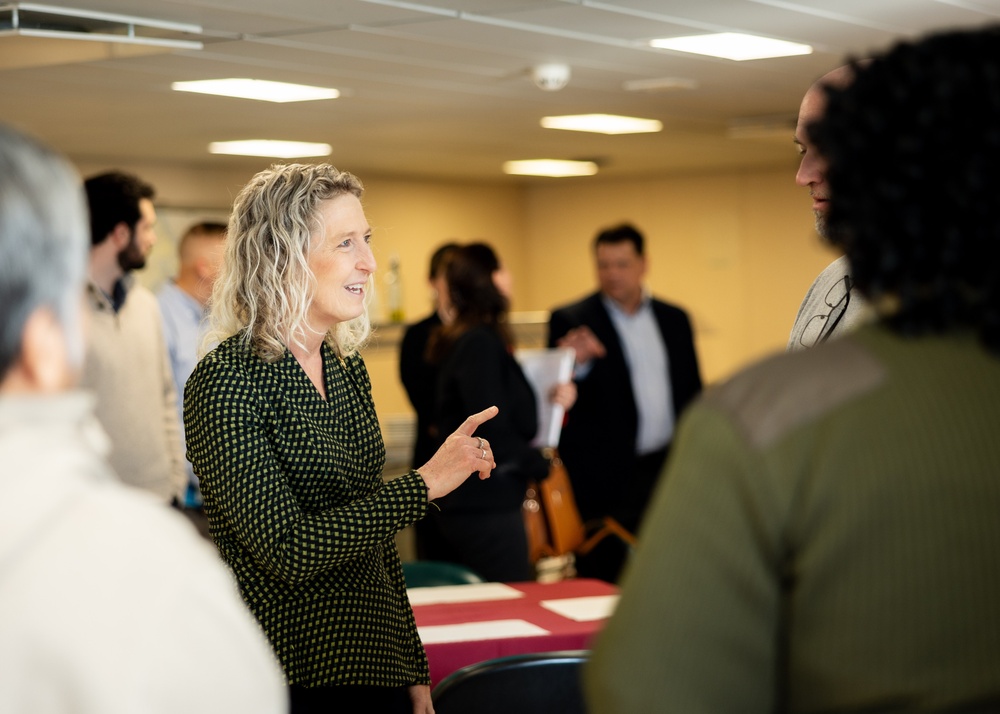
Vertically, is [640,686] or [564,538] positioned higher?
[640,686]

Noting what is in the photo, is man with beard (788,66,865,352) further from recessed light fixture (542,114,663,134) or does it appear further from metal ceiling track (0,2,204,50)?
recessed light fixture (542,114,663,134)

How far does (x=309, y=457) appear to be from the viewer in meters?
1.81

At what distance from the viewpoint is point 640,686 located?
0.85m

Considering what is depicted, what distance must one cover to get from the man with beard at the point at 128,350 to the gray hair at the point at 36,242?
2977mm

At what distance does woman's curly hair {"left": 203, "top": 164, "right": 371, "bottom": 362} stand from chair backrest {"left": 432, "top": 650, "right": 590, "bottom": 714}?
2.18 feet

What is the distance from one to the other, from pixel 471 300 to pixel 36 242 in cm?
331

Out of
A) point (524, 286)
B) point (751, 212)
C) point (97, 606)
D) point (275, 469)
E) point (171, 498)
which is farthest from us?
point (524, 286)

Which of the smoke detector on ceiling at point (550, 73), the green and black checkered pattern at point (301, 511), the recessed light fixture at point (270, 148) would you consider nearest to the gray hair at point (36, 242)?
the green and black checkered pattern at point (301, 511)

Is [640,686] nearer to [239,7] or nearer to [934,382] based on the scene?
[934,382]

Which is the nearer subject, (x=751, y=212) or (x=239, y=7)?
(x=239, y=7)

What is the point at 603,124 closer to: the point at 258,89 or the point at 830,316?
the point at 258,89

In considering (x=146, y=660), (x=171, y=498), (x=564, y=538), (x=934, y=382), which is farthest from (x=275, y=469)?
(x=564, y=538)

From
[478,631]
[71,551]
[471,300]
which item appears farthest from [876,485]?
[471,300]

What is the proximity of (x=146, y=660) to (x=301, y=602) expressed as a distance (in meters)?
1.05
